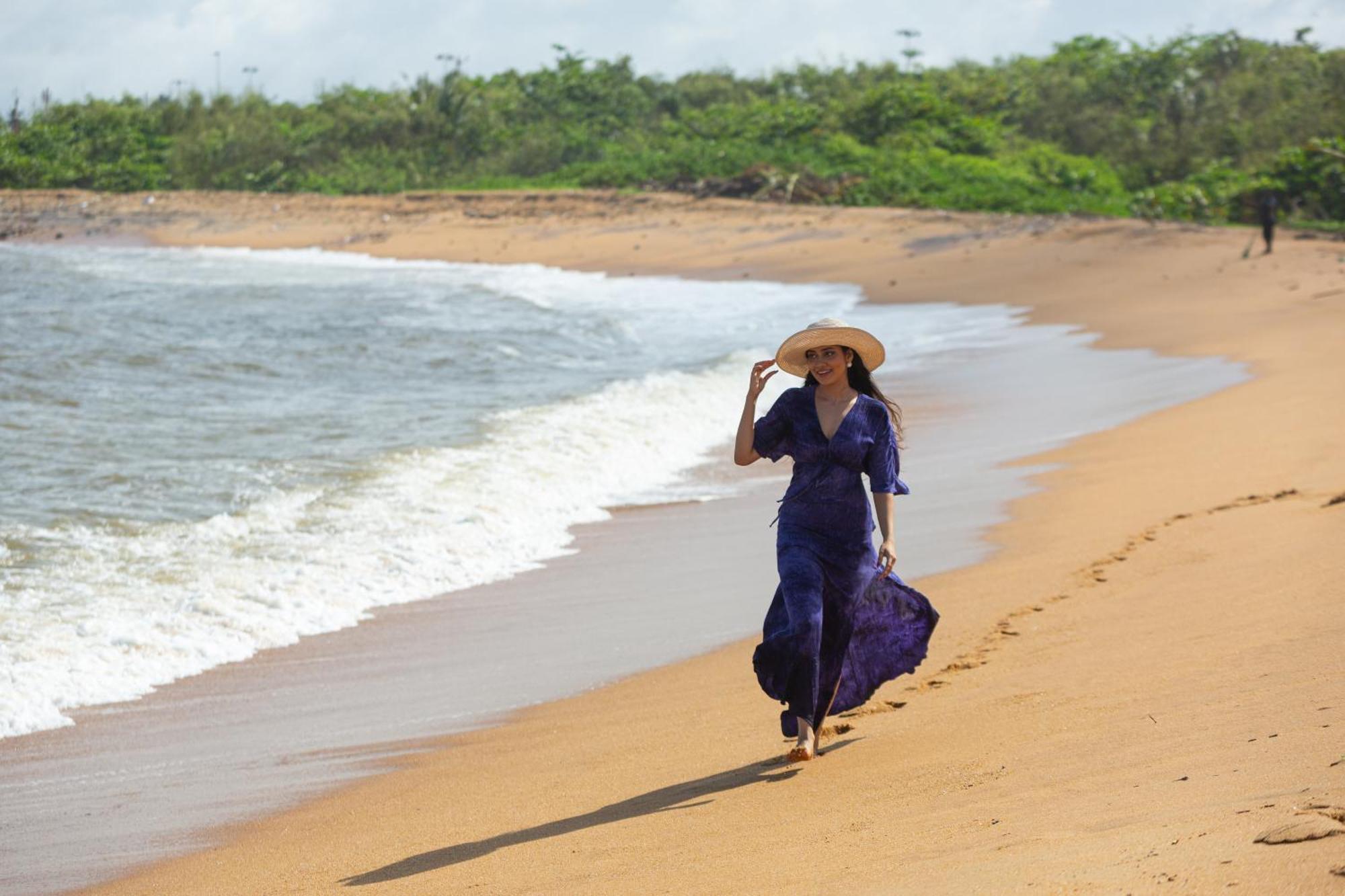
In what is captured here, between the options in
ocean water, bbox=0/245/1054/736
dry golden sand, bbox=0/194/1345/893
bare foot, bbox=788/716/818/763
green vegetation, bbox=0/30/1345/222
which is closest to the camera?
dry golden sand, bbox=0/194/1345/893

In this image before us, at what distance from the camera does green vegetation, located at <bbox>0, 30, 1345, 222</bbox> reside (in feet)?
118

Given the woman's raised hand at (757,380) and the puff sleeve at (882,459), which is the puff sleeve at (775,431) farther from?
the puff sleeve at (882,459)

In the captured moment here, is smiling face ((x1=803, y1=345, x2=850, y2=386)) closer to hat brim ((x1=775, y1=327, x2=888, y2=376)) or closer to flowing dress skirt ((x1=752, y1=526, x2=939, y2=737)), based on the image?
hat brim ((x1=775, y1=327, x2=888, y2=376))

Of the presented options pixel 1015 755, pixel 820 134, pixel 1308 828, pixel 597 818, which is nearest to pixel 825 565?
pixel 1015 755

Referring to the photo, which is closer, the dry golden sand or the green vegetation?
the dry golden sand

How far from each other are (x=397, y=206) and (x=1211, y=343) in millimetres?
29316

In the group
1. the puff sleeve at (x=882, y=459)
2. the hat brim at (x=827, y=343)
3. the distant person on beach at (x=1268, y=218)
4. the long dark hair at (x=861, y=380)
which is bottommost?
the puff sleeve at (x=882, y=459)

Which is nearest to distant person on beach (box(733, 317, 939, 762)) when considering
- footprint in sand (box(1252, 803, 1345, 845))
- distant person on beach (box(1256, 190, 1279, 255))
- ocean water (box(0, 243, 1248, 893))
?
ocean water (box(0, 243, 1248, 893))

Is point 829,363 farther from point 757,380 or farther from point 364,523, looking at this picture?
point 364,523

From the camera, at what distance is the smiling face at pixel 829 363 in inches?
195

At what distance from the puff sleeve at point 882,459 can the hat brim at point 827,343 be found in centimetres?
19

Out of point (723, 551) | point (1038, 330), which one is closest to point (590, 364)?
point (1038, 330)

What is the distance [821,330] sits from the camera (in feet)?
16.2

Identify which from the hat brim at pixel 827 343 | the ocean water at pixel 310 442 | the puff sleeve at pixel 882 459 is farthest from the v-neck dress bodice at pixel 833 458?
the ocean water at pixel 310 442
